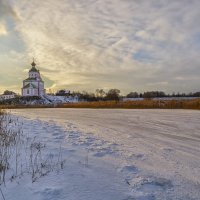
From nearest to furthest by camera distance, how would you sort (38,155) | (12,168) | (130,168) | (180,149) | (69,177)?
(69,177) → (12,168) → (130,168) → (38,155) → (180,149)

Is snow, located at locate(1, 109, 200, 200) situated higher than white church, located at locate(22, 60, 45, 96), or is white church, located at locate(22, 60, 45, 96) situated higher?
white church, located at locate(22, 60, 45, 96)

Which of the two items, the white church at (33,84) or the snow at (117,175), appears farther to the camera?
the white church at (33,84)

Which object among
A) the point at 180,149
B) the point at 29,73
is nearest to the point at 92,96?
the point at 29,73

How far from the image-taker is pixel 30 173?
4.11 m

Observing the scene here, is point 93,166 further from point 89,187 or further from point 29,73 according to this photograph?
point 29,73

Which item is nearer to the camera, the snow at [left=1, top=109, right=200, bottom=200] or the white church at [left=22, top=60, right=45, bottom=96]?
the snow at [left=1, top=109, right=200, bottom=200]

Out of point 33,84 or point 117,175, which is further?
point 33,84

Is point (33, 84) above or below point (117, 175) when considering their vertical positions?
above

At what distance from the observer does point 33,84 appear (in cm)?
10825

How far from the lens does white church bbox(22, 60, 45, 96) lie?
4198 inches

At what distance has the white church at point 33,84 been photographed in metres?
107

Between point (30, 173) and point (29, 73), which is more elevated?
point (29, 73)

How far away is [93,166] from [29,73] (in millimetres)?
111019

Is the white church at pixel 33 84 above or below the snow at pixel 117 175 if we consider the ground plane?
above
